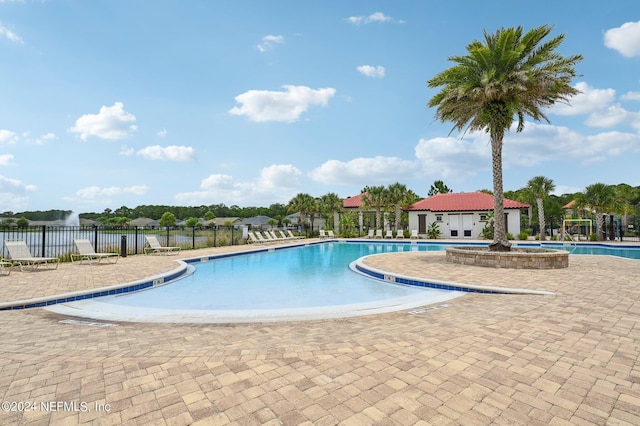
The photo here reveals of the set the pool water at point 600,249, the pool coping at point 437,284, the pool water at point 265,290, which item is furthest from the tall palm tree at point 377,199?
the pool coping at point 437,284

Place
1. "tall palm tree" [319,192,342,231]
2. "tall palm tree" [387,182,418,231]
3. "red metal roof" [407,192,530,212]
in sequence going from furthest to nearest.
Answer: "tall palm tree" [319,192,342,231] < "tall palm tree" [387,182,418,231] < "red metal roof" [407,192,530,212]

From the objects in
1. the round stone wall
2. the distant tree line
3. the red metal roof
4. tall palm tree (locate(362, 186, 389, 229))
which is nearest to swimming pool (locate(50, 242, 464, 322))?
the round stone wall

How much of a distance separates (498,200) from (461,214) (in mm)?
17708

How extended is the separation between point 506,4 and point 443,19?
2.51m

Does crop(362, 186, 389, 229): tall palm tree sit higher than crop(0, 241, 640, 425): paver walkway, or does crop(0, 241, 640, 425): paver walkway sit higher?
crop(362, 186, 389, 229): tall palm tree

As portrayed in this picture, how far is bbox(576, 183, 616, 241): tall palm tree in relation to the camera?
79.0 feet

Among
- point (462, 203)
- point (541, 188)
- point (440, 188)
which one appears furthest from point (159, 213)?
point (541, 188)

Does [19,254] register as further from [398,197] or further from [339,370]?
[398,197]

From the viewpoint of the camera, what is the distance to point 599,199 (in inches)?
957

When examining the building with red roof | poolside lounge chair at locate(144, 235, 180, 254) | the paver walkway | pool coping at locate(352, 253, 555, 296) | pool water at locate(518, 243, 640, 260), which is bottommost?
pool water at locate(518, 243, 640, 260)

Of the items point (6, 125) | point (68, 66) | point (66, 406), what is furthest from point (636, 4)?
point (6, 125)

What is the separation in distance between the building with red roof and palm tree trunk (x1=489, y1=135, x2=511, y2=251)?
1670 centimetres

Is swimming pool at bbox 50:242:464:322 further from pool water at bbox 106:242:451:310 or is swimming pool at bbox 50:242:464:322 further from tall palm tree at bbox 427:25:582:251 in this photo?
tall palm tree at bbox 427:25:582:251

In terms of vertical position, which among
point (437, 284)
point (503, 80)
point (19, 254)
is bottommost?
point (437, 284)
